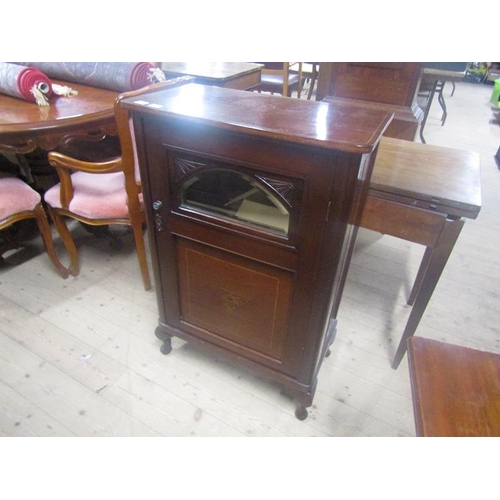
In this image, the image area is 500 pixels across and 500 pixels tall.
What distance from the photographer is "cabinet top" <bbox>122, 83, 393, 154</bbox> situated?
2.13 ft

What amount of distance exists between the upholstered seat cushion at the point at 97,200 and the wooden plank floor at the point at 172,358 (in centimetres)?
38

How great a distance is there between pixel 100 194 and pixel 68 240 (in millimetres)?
303

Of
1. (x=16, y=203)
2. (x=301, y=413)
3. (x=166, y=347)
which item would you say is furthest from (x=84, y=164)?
(x=301, y=413)

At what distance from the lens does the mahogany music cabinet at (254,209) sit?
0.70 m

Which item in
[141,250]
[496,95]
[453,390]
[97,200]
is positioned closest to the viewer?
[453,390]

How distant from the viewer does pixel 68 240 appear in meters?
1.58

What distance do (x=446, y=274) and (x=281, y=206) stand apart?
135 centimetres

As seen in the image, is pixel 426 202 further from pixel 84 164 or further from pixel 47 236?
pixel 47 236

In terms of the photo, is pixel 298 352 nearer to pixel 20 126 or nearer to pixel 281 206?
pixel 281 206

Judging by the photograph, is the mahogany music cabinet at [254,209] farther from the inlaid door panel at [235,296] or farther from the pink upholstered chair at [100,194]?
the pink upholstered chair at [100,194]

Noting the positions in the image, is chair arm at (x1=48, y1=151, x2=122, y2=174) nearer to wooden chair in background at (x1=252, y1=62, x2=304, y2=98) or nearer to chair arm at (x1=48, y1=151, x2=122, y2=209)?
chair arm at (x1=48, y1=151, x2=122, y2=209)

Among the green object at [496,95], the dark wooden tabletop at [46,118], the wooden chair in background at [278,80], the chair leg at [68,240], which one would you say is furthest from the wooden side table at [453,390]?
the green object at [496,95]

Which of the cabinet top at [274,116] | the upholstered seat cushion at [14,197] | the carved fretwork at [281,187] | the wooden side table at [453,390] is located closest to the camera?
the wooden side table at [453,390]

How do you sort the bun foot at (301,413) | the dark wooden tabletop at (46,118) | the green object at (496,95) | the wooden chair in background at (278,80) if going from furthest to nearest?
1. the green object at (496,95)
2. the wooden chair in background at (278,80)
3. the dark wooden tabletop at (46,118)
4. the bun foot at (301,413)
